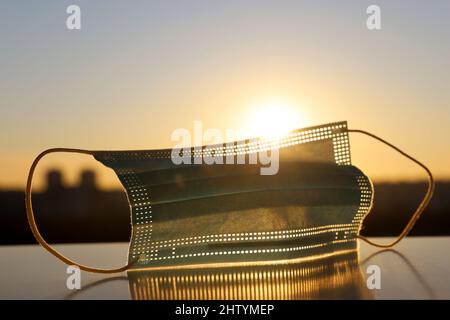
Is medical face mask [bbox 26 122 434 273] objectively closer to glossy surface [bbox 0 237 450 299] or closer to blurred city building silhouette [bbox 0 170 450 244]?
glossy surface [bbox 0 237 450 299]

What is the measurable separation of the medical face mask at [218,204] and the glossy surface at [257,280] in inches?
2.1

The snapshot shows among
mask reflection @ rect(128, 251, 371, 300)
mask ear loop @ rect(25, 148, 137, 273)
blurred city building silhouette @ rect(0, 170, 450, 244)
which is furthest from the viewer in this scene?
blurred city building silhouette @ rect(0, 170, 450, 244)

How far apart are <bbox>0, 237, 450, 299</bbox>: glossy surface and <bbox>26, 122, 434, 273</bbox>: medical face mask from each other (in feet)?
0.18

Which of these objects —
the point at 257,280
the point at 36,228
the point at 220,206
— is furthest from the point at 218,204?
the point at 36,228

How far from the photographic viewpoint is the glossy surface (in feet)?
3.51

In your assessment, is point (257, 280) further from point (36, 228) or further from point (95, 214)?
point (95, 214)

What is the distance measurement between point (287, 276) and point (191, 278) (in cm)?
18

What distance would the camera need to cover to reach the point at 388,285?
1142mm

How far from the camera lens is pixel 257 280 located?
121cm

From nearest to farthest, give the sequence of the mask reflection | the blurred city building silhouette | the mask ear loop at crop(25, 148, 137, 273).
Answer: the mask reflection, the mask ear loop at crop(25, 148, 137, 273), the blurred city building silhouette

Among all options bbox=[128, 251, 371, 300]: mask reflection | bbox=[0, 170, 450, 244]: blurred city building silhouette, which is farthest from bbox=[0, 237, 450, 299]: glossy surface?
bbox=[0, 170, 450, 244]: blurred city building silhouette

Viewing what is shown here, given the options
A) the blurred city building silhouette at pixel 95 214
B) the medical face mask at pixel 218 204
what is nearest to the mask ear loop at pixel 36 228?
the medical face mask at pixel 218 204

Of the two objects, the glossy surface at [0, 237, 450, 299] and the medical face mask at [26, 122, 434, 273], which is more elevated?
the medical face mask at [26, 122, 434, 273]

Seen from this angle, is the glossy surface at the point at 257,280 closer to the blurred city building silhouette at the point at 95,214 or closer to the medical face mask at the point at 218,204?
the medical face mask at the point at 218,204
